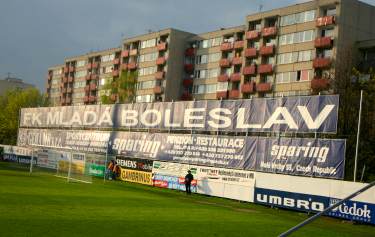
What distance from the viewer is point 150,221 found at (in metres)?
17.0

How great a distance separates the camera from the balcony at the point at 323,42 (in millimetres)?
66938

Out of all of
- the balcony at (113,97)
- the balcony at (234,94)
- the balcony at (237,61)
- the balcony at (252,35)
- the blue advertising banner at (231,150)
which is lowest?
the blue advertising banner at (231,150)

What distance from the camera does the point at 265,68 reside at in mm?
75938

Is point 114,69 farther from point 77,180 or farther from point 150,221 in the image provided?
point 150,221

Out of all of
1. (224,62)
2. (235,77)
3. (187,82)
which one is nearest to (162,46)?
(187,82)

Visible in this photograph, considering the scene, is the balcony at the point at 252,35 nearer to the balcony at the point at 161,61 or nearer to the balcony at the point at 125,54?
the balcony at the point at 161,61

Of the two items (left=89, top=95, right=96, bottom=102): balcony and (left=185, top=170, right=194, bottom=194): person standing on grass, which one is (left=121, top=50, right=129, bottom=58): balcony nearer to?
(left=89, top=95, right=96, bottom=102): balcony

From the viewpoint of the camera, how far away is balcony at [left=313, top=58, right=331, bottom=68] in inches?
2618

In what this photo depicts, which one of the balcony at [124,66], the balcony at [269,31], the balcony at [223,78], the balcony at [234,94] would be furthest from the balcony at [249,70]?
the balcony at [124,66]

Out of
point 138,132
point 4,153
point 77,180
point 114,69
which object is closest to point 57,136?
point 4,153

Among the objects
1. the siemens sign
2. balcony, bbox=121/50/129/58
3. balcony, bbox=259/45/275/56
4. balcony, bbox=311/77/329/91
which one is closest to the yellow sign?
the siemens sign

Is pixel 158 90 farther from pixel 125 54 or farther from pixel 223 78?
pixel 223 78

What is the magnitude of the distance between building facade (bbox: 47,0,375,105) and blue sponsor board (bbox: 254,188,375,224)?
2659cm

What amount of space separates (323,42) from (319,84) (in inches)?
411
